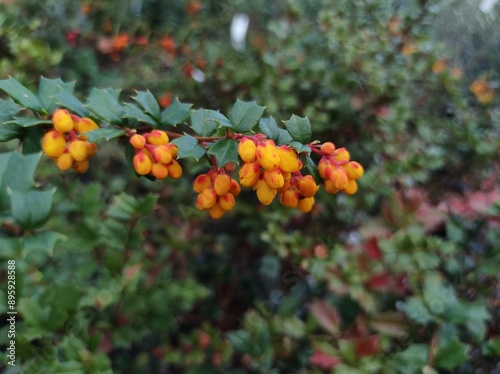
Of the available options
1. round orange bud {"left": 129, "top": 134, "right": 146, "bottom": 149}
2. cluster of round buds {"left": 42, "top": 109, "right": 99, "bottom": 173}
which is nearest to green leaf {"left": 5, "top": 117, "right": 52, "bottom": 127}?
cluster of round buds {"left": 42, "top": 109, "right": 99, "bottom": 173}

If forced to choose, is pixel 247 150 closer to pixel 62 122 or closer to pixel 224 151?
pixel 224 151

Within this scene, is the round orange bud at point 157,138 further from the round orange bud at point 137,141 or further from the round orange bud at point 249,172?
the round orange bud at point 249,172

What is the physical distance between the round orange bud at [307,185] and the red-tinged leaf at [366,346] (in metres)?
0.50

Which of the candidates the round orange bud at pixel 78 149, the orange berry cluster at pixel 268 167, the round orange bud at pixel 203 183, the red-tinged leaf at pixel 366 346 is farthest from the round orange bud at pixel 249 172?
the red-tinged leaf at pixel 366 346

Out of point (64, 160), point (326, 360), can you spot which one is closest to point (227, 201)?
point (64, 160)

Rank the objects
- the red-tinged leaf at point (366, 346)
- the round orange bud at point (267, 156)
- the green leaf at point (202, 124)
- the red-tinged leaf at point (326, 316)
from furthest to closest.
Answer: the red-tinged leaf at point (326, 316), the red-tinged leaf at point (366, 346), the green leaf at point (202, 124), the round orange bud at point (267, 156)

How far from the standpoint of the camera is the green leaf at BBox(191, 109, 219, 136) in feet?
2.28

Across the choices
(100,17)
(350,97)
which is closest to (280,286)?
(350,97)

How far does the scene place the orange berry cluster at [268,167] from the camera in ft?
1.95

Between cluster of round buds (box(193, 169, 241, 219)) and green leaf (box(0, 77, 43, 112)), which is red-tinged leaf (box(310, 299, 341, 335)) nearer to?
cluster of round buds (box(193, 169, 241, 219))

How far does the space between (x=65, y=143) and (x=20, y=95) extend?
91 mm

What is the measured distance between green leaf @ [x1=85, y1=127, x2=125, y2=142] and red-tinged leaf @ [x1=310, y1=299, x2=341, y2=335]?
2.34 ft

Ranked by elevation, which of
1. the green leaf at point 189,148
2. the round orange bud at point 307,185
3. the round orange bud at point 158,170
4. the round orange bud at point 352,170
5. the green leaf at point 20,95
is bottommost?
the green leaf at point 20,95

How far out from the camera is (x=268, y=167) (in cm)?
59
